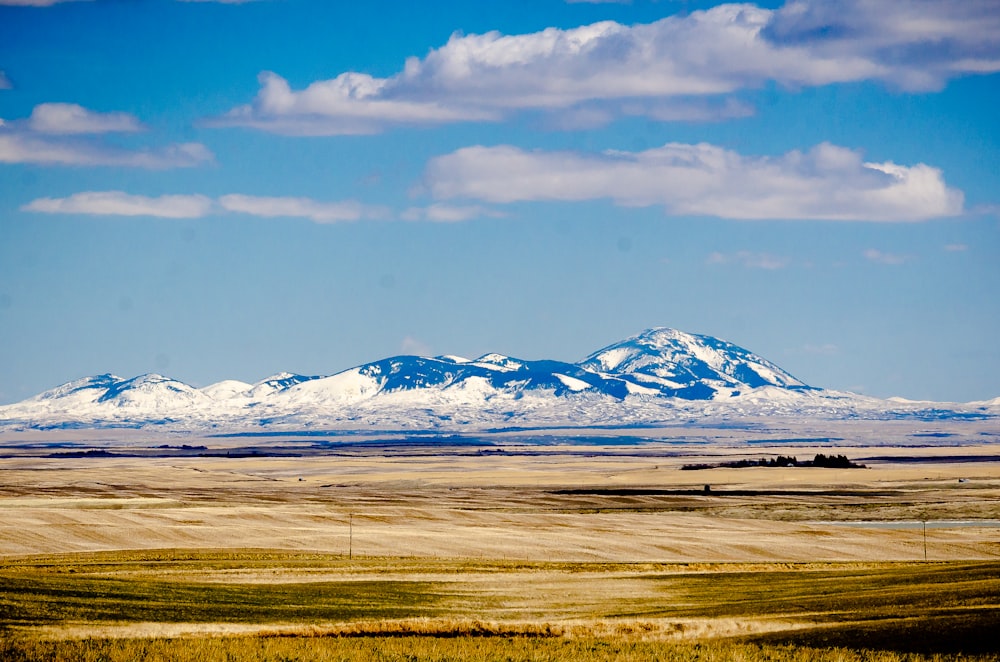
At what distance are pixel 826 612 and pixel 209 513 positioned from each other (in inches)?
2698

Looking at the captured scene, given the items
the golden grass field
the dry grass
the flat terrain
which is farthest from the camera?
the flat terrain

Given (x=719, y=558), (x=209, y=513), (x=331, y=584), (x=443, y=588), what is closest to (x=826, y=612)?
(x=443, y=588)

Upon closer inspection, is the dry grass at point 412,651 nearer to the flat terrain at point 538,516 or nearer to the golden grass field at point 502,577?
the golden grass field at point 502,577

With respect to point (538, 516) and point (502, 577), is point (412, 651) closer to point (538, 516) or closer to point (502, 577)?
point (502, 577)

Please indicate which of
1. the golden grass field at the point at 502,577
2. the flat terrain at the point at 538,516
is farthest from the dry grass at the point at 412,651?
the flat terrain at the point at 538,516

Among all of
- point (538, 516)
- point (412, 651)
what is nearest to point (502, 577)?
point (412, 651)

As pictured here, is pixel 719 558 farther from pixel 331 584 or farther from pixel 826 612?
pixel 826 612

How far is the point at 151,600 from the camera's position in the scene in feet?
134

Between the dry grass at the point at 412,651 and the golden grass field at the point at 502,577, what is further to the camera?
the golden grass field at the point at 502,577

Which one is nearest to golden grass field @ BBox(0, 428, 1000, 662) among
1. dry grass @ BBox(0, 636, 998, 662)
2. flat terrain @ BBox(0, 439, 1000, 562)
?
dry grass @ BBox(0, 636, 998, 662)

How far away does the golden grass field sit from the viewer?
1277 inches

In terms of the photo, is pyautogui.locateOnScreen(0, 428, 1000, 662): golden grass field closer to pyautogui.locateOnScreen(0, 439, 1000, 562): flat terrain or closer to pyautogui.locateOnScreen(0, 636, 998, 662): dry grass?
pyautogui.locateOnScreen(0, 636, 998, 662): dry grass

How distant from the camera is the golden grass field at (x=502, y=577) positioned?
106 ft

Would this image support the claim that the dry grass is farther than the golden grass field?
No
